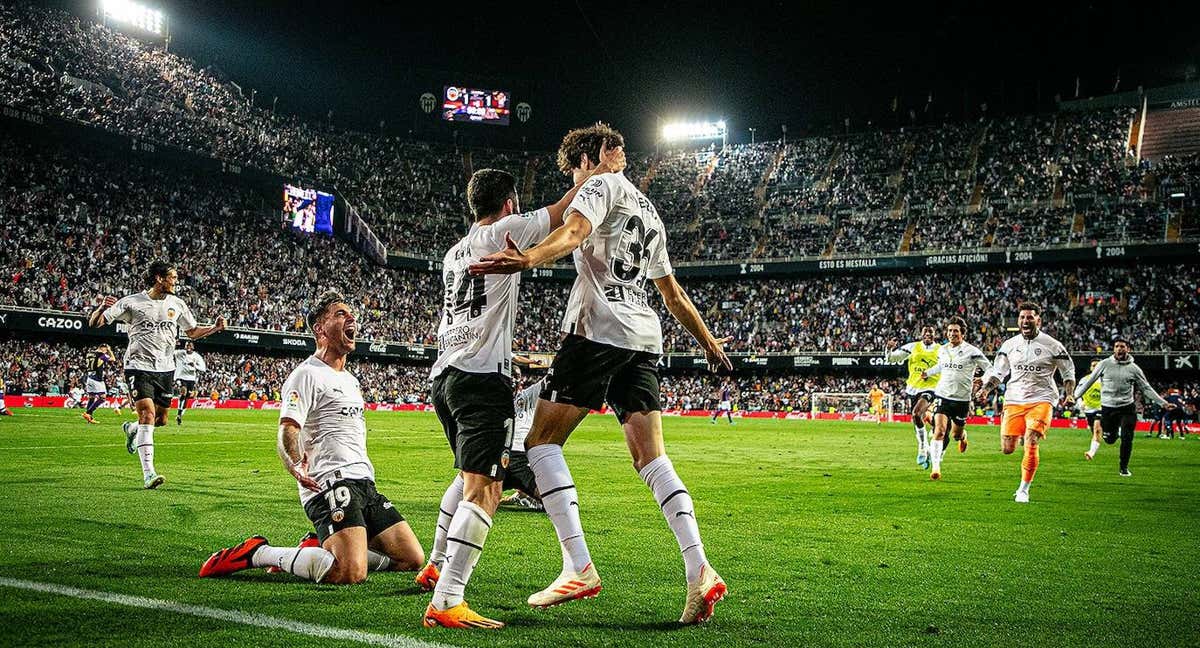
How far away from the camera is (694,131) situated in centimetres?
7094

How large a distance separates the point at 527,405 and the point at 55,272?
39408 millimetres

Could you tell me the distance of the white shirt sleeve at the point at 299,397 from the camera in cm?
572

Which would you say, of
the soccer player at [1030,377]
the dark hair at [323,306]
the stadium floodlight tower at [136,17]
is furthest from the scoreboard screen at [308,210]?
the dark hair at [323,306]

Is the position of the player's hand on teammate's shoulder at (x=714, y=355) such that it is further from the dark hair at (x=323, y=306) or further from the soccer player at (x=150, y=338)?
the soccer player at (x=150, y=338)

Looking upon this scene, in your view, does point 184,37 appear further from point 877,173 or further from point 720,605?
point 720,605

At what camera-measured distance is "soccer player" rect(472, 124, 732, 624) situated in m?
→ 4.81

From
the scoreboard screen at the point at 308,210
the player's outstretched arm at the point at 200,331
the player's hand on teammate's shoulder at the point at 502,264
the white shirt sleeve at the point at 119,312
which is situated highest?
the scoreboard screen at the point at 308,210

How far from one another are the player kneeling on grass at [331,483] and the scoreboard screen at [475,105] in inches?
2674

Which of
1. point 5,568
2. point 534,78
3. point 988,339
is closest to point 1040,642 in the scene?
point 5,568

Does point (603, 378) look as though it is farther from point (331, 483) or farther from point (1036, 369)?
point (1036, 369)

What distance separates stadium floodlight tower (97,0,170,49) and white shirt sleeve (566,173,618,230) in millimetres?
54842

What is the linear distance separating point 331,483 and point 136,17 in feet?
182

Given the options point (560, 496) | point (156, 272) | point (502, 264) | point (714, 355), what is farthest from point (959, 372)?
point (502, 264)

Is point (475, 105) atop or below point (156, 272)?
atop
